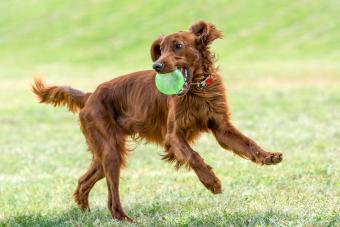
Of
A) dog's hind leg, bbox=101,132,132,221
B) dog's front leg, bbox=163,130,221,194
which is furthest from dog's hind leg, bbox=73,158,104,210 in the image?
dog's front leg, bbox=163,130,221,194

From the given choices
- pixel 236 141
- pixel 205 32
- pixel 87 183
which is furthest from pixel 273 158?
pixel 87 183

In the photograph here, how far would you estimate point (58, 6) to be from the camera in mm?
58750

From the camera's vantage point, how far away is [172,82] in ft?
21.5

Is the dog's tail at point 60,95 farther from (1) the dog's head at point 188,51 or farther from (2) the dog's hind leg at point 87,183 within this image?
(1) the dog's head at point 188,51

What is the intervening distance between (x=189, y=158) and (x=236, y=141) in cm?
57

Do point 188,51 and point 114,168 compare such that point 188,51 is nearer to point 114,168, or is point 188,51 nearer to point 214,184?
point 214,184

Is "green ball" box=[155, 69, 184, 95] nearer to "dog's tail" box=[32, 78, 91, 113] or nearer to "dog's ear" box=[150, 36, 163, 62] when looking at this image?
"dog's ear" box=[150, 36, 163, 62]

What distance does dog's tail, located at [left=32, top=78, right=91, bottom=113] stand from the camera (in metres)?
8.14

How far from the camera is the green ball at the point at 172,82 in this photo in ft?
21.5

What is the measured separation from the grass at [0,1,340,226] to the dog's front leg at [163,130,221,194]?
0.32 meters

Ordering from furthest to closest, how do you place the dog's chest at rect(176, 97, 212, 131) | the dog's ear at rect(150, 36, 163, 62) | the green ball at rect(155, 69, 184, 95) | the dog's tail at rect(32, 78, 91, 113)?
the dog's tail at rect(32, 78, 91, 113), the dog's ear at rect(150, 36, 163, 62), the dog's chest at rect(176, 97, 212, 131), the green ball at rect(155, 69, 184, 95)

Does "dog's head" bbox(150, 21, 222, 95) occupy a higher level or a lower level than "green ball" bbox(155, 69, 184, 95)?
higher

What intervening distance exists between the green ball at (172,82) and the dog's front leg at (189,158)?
1.38ft

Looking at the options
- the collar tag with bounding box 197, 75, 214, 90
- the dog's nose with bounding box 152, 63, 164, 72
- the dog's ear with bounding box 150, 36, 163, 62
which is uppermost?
the dog's ear with bounding box 150, 36, 163, 62
